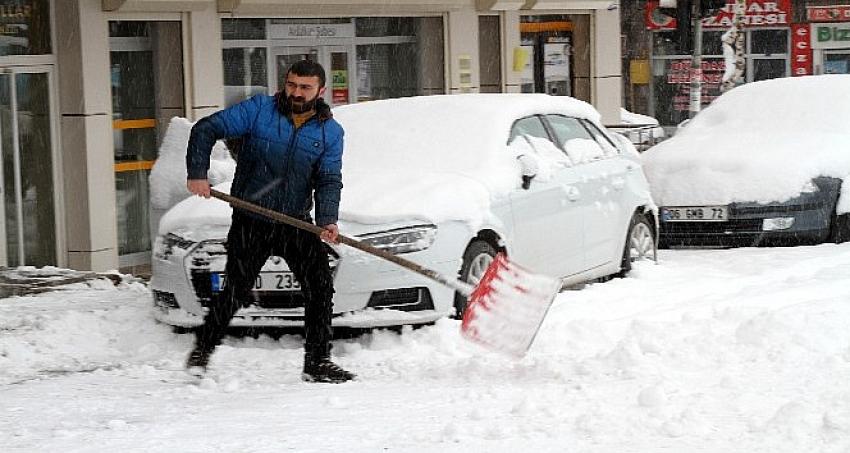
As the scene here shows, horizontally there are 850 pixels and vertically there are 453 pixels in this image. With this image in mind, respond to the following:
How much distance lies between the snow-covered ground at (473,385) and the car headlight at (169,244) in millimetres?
499


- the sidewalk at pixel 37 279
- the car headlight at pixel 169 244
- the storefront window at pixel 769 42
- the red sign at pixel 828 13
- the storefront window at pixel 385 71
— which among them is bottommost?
the sidewalk at pixel 37 279

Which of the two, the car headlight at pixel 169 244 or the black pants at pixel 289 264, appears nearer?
the black pants at pixel 289 264

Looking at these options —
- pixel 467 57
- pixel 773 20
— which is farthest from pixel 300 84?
pixel 773 20

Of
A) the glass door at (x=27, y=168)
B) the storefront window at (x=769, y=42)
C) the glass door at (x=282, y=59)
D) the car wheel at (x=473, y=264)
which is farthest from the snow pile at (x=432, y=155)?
the storefront window at (x=769, y=42)

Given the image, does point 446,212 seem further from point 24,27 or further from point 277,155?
point 24,27

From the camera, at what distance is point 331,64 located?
18.9 meters

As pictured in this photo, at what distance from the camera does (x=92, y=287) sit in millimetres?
12188

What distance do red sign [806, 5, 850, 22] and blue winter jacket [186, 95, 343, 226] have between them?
35337mm

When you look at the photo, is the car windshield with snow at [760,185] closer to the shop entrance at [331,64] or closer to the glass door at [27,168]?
the shop entrance at [331,64]

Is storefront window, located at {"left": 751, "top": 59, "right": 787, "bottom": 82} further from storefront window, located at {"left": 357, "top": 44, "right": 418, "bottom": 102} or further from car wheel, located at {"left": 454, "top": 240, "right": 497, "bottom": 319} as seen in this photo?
car wheel, located at {"left": 454, "top": 240, "right": 497, "bottom": 319}

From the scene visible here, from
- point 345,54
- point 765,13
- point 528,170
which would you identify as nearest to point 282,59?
point 345,54

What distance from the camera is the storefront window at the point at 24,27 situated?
14586 mm

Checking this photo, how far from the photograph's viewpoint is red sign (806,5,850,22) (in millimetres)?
41469

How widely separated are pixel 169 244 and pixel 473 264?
5.82 ft
